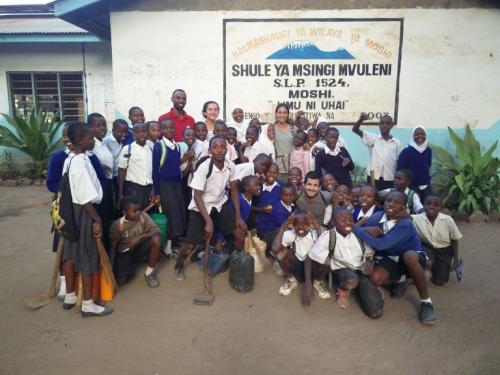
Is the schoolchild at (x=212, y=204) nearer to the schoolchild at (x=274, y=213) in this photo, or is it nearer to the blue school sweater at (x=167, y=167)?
the schoolchild at (x=274, y=213)

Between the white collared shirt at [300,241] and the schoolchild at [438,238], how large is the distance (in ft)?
3.40

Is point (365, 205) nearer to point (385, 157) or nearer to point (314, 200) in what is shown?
point (314, 200)

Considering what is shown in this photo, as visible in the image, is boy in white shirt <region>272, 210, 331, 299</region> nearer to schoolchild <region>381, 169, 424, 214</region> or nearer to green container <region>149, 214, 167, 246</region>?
schoolchild <region>381, 169, 424, 214</region>

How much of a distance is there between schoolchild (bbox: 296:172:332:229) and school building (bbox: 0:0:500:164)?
318 cm

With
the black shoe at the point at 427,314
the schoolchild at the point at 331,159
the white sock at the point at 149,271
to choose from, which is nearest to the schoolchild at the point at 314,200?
the schoolchild at the point at 331,159

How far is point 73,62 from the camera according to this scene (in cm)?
880

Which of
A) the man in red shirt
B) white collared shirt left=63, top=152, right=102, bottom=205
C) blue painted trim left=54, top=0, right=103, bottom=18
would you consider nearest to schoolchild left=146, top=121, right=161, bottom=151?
the man in red shirt

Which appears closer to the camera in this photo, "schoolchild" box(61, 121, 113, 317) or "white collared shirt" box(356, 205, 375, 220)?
"schoolchild" box(61, 121, 113, 317)

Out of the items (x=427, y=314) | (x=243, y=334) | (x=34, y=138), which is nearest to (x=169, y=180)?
(x=243, y=334)

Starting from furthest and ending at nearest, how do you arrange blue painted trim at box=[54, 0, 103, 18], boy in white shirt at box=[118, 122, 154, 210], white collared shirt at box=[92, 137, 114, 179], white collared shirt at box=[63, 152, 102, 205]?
blue painted trim at box=[54, 0, 103, 18] → boy in white shirt at box=[118, 122, 154, 210] → white collared shirt at box=[92, 137, 114, 179] → white collared shirt at box=[63, 152, 102, 205]

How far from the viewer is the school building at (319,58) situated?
21.4 feet

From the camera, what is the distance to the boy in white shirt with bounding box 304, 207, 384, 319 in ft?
10.6

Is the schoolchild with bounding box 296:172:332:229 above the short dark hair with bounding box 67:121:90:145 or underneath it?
underneath

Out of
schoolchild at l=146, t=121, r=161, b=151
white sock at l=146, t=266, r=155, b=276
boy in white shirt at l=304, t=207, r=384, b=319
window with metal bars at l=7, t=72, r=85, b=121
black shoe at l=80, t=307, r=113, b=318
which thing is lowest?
black shoe at l=80, t=307, r=113, b=318
